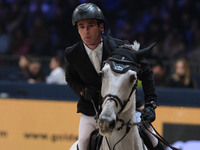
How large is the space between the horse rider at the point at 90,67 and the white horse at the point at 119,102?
0.20 metres

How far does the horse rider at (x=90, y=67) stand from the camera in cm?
392

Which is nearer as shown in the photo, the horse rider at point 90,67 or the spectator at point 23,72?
the horse rider at point 90,67

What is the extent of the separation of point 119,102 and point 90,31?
895 mm

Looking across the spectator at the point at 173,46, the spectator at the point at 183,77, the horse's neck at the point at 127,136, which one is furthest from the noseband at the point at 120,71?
the spectator at the point at 173,46

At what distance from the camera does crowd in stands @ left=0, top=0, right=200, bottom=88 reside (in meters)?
10.5

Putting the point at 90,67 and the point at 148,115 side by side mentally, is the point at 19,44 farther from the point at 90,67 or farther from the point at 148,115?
the point at 148,115

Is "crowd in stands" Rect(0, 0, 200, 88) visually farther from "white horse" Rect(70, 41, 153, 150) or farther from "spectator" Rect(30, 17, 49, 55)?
"white horse" Rect(70, 41, 153, 150)

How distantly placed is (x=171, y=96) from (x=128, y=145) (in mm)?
3806

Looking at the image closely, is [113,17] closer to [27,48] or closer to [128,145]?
[27,48]

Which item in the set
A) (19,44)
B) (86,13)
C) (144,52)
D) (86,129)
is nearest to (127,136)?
(86,129)

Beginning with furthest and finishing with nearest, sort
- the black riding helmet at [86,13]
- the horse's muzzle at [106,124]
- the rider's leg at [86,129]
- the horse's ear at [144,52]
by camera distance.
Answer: the rider's leg at [86,129] → the black riding helmet at [86,13] → the horse's ear at [144,52] → the horse's muzzle at [106,124]

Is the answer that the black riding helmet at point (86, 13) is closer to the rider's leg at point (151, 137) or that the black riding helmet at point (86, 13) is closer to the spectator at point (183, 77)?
the rider's leg at point (151, 137)

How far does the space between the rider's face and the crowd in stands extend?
595 centimetres

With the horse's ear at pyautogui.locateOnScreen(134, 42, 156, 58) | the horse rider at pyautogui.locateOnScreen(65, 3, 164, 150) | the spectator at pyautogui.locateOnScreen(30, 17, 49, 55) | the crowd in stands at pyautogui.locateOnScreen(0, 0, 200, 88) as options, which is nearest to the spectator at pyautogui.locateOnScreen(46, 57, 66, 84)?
the crowd in stands at pyautogui.locateOnScreen(0, 0, 200, 88)
